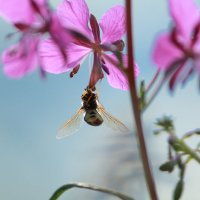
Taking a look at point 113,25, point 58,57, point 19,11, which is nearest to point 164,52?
point 19,11

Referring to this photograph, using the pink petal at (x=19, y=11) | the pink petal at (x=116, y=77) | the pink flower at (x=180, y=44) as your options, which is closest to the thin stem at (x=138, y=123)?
the pink flower at (x=180, y=44)

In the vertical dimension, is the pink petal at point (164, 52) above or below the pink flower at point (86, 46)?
below

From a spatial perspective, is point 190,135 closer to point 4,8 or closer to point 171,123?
point 171,123

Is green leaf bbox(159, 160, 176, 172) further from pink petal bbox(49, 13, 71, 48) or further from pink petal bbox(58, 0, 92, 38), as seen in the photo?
pink petal bbox(58, 0, 92, 38)

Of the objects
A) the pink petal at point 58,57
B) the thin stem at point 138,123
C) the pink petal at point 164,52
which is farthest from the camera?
the pink petal at point 58,57

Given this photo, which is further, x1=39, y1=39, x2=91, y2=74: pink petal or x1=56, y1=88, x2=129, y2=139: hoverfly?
x1=56, y1=88, x2=129, y2=139: hoverfly

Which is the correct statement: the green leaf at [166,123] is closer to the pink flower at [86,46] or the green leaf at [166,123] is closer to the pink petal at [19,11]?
the pink flower at [86,46]

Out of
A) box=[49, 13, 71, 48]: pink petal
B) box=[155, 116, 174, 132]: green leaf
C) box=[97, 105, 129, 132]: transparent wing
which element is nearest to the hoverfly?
box=[97, 105, 129, 132]: transparent wing
